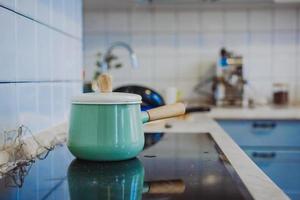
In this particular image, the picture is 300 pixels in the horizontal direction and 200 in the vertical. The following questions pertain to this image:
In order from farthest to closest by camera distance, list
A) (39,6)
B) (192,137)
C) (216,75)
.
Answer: (216,75) → (192,137) → (39,6)

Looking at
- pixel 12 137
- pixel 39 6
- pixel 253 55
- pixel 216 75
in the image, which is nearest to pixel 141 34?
pixel 216 75

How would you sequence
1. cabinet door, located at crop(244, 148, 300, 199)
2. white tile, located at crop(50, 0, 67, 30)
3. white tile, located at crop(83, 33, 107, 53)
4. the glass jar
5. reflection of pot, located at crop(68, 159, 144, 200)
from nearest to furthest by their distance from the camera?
reflection of pot, located at crop(68, 159, 144, 200) < white tile, located at crop(50, 0, 67, 30) < cabinet door, located at crop(244, 148, 300, 199) < the glass jar < white tile, located at crop(83, 33, 107, 53)

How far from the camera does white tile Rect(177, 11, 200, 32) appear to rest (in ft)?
7.68

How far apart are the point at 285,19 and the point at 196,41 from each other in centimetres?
56

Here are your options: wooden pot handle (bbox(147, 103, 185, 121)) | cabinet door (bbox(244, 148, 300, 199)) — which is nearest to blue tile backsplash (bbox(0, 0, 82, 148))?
wooden pot handle (bbox(147, 103, 185, 121))

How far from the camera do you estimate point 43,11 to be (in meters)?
0.95

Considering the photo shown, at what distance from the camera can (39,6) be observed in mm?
921

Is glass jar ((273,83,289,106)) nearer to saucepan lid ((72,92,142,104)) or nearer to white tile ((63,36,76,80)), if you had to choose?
white tile ((63,36,76,80))

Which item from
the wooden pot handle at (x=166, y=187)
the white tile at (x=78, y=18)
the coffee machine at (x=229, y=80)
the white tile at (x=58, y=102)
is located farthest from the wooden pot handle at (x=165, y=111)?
the coffee machine at (x=229, y=80)

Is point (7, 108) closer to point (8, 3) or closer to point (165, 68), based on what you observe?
point (8, 3)

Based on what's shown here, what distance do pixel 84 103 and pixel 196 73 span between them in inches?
68.0

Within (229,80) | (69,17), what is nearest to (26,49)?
(69,17)

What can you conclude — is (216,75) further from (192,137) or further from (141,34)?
(192,137)

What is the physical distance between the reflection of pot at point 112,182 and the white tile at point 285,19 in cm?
188
